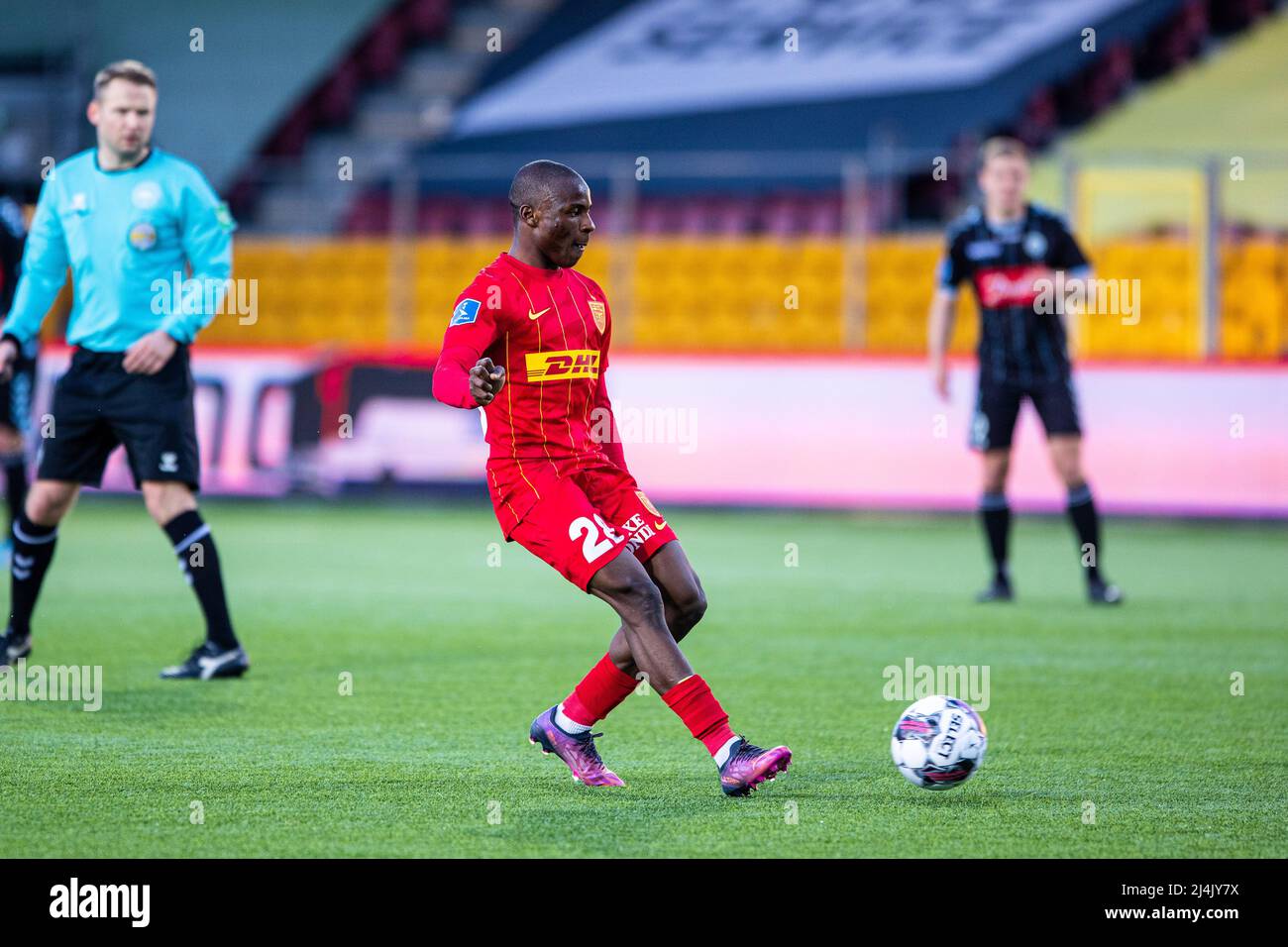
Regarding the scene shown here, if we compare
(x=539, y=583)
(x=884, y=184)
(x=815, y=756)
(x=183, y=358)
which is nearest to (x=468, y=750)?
(x=815, y=756)

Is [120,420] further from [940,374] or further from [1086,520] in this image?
[1086,520]

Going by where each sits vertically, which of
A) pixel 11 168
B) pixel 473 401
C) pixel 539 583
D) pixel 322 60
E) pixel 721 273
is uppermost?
pixel 322 60

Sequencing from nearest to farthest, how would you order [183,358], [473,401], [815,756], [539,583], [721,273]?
1. [473,401]
2. [815,756]
3. [183,358]
4. [539,583]
5. [721,273]

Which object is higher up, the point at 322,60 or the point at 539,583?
the point at 322,60

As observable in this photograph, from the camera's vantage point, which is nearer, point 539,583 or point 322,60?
point 539,583

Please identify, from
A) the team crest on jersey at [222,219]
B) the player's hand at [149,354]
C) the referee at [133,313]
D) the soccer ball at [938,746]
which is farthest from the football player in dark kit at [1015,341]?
the soccer ball at [938,746]

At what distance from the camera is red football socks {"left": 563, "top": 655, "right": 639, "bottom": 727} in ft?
17.1

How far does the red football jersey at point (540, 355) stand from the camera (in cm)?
502

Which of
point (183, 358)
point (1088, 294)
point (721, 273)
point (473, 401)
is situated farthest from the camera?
point (721, 273)

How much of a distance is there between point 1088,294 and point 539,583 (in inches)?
141

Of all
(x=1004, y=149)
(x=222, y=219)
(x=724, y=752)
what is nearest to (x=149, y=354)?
(x=222, y=219)

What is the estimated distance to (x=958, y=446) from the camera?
14680 millimetres

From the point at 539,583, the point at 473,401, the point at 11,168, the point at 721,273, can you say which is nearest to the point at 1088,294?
the point at 539,583

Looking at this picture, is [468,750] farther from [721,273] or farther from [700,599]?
[721,273]
